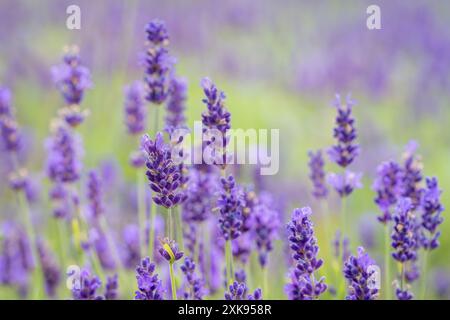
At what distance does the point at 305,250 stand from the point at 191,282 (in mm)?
269

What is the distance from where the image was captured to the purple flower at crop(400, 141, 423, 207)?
1.69 metres

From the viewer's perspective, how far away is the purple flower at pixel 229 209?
1466 mm

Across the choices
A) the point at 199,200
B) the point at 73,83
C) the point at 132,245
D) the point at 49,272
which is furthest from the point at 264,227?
the point at 49,272

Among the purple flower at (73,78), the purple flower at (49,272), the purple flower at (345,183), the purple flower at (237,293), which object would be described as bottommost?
the purple flower at (49,272)

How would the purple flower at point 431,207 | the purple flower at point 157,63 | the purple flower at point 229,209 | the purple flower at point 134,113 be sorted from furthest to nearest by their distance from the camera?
the purple flower at point 134,113 → the purple flower at point 157,63 → the purple flower at point 431,207 → the purple flower at point 229,209

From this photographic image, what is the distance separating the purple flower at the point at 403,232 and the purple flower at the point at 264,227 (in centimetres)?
29

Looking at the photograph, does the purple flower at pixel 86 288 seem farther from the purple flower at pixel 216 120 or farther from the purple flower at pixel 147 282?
the purple flower at pixel 216 120

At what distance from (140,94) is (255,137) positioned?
122 cm

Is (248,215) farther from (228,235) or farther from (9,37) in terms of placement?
(9,37)

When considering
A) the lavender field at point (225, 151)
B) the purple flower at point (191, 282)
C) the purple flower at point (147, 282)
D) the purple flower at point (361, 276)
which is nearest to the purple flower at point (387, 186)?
the lavender field at point (225, 151)

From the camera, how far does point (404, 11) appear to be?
507 cm

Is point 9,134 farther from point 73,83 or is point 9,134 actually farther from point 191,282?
point 191,282

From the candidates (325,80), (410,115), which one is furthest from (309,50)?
(410,115)

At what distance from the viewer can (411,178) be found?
5.56 ft
